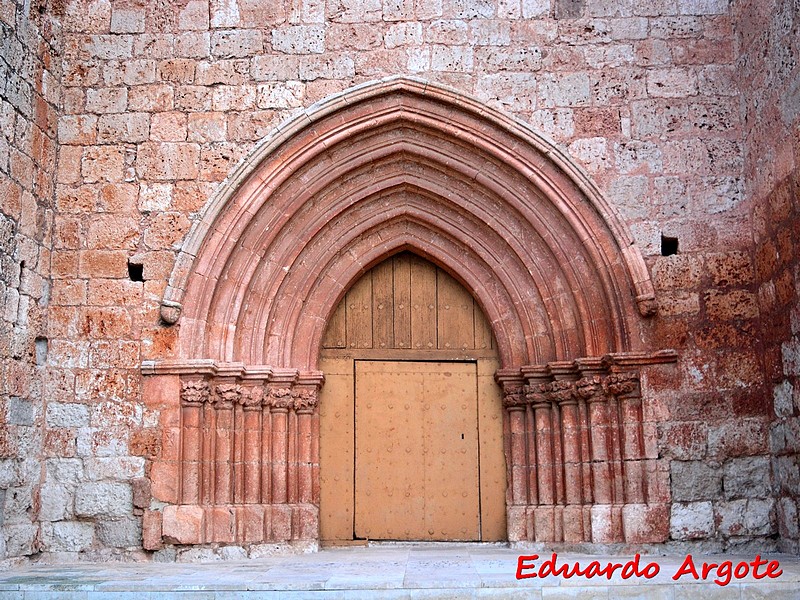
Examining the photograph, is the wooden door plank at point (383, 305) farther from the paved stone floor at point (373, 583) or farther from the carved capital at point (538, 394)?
the paved stone floor at point (373, 583)

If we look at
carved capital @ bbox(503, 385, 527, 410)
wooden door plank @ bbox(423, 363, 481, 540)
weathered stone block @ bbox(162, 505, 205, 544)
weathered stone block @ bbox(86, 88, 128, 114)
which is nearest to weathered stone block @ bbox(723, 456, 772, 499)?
carved capital @ bbox(503, 385, 527, 410)

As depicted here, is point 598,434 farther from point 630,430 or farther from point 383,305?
point 383,305

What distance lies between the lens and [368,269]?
293 inches

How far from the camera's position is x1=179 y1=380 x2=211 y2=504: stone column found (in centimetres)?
648

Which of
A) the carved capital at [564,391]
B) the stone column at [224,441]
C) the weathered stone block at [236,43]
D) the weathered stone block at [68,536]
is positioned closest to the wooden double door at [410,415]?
the carved capital at [564,391]

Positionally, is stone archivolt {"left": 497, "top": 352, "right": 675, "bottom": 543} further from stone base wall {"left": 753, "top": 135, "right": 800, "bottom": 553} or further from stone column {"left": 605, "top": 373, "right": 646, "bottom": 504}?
stone base wall {"left": 753, "top": 135, "right": 800, "bottom": 553}

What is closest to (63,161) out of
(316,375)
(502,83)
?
(316,375)

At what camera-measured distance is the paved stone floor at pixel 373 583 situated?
4.74 m

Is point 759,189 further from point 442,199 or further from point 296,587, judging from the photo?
point 296,587

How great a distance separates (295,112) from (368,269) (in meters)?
1.36

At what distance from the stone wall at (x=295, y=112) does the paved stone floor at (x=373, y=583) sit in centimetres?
70

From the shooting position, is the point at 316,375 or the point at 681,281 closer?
the point at 681,281

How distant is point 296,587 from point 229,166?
3291mm

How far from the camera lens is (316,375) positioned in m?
7.07
